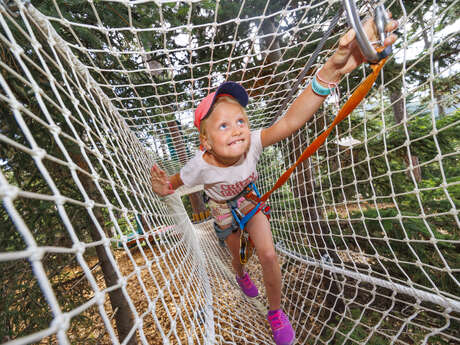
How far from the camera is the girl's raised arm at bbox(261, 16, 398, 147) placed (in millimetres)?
734

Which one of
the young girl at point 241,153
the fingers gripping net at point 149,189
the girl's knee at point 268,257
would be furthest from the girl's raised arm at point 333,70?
the girl's knee at point 268,257

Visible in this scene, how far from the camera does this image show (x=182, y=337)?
2.08 meters

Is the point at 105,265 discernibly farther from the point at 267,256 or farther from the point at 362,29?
the point at 362,29

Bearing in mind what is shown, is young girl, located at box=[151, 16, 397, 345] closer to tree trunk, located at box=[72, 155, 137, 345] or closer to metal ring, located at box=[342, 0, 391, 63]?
metal ring, located at box=[342, 0, 391, 63]

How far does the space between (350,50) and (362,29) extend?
0.61 ft

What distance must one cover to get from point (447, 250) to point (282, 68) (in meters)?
1.78

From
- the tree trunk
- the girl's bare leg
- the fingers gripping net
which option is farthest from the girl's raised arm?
the tree trunk

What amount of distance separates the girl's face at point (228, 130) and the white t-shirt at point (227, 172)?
6.9 inches

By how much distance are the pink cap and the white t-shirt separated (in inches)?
8.5

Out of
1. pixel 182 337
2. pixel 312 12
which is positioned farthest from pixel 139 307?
pixel 312 12

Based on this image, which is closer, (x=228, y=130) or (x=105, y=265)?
(x=228, y=130)

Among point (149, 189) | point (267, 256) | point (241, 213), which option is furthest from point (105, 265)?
point (267, 256)

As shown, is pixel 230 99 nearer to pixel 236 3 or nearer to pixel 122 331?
pixel 236 3

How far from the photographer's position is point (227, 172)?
1248mm
